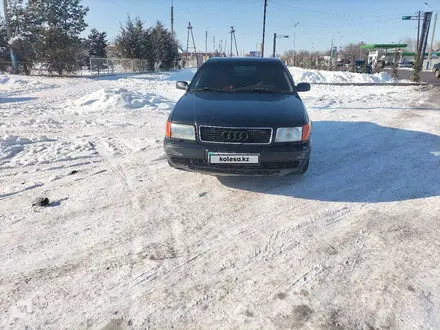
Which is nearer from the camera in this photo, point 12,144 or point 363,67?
point 12,144

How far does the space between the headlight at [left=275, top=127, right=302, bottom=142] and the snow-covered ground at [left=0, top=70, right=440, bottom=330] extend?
0.67 metres

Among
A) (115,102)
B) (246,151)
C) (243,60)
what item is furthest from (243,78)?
(115,102)

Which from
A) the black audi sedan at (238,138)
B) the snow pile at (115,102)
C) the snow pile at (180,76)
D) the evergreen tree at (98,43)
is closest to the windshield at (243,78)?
the black audi sedan at (238,138)

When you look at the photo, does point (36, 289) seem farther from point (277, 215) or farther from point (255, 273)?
point (277, 215)

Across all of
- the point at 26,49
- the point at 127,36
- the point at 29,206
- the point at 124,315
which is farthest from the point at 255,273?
the point at 127,36

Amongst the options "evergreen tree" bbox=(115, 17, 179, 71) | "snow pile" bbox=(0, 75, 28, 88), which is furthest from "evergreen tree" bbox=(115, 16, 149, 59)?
"snow pile" bbox=(0, 75, 28, 88)

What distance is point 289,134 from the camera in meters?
3.54

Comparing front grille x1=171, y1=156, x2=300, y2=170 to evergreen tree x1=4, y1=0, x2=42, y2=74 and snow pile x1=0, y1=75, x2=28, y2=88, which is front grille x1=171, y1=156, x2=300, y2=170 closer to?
snow pile x1=0, y1=75, x2=28, y2=88

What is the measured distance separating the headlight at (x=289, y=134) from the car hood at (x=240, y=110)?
45 millimetres

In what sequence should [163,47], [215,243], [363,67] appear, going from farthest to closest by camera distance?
[163,47]
[363,67]
[215,243]

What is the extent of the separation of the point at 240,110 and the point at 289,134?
63 centimetres

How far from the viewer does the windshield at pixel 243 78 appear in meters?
4.68

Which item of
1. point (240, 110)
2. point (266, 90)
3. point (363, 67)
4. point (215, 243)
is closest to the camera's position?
point (215, 243)

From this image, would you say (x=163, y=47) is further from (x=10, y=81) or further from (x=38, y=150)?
(x=38, y=150)
